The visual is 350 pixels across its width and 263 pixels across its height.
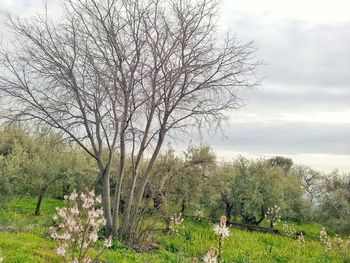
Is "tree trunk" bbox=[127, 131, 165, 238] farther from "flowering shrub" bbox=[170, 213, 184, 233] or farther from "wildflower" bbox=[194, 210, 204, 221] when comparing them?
"wildflower" bbox=[194, 210, 204, 221]

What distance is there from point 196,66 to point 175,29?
157 cm

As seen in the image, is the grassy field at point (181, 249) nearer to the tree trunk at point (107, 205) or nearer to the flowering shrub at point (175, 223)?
the flowering shrub at point (175, 223)

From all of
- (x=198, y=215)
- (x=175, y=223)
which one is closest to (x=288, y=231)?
(x=198, y=215)

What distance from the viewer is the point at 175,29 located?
592 inches

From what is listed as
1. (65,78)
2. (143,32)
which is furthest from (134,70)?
(65,78)

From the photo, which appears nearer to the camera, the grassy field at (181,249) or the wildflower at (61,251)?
the wildflower at (61,251)

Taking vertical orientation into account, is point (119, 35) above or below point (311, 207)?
above

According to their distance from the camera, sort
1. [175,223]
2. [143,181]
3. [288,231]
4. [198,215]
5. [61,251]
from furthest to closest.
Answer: [198,215] < [288,231] < [175,223] < [143,181] < [61,251]

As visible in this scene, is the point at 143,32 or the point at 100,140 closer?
the point at 143,32

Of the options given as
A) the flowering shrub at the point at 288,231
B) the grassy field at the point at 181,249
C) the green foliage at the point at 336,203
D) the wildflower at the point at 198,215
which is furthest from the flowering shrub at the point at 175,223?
the green foliage at the point at 336,203

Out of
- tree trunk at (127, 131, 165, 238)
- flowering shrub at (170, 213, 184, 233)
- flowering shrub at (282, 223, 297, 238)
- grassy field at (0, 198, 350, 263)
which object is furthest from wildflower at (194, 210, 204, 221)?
tree trunk at (127, 131, 165, 238)

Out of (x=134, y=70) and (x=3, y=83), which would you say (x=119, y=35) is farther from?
(x=3, y=83)

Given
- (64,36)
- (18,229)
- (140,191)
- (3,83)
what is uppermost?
(64,36)

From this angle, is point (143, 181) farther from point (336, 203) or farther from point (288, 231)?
point (336, 203)
